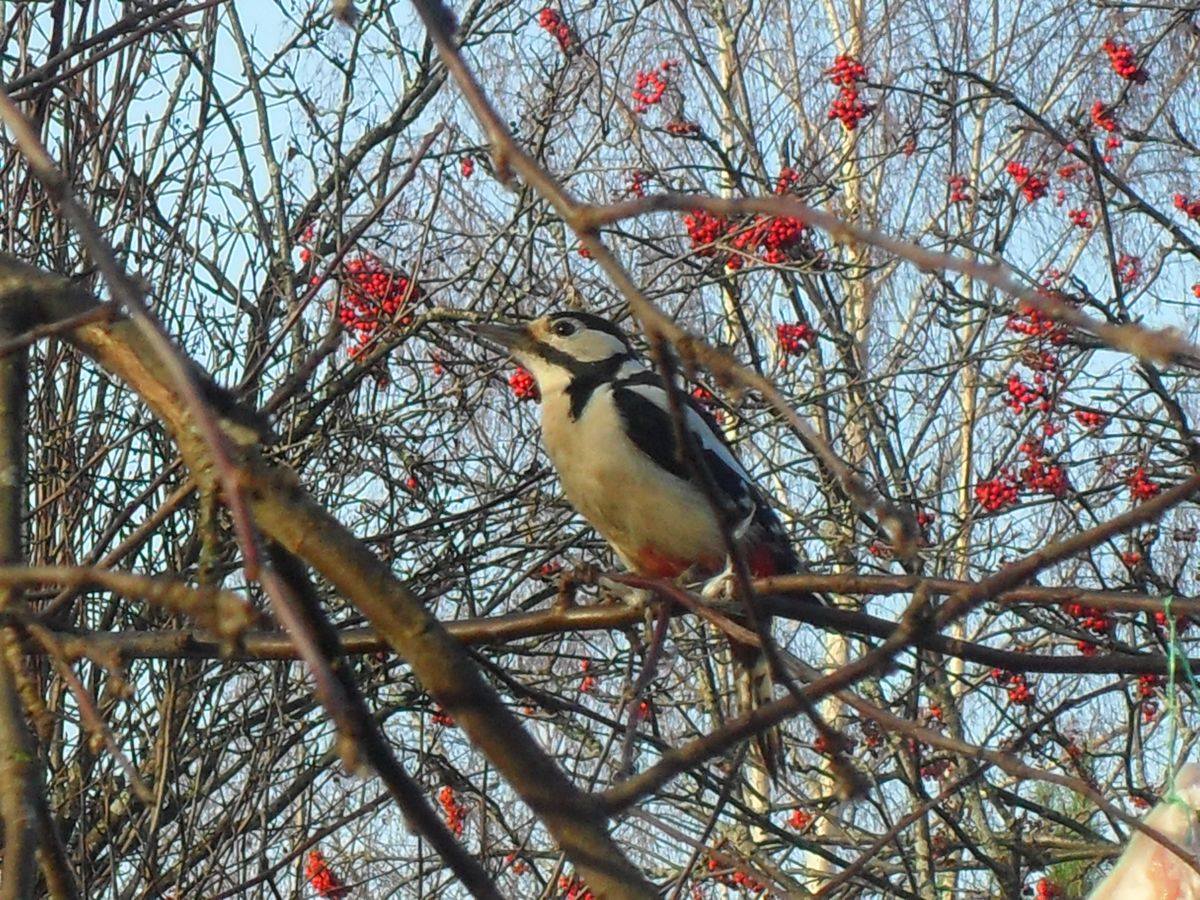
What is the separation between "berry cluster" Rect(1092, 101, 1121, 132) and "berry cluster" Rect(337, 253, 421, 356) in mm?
2377

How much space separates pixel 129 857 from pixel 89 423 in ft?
3.37

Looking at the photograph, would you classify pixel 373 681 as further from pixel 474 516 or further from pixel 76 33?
pixel 76 33

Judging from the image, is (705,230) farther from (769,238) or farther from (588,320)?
(588,320)

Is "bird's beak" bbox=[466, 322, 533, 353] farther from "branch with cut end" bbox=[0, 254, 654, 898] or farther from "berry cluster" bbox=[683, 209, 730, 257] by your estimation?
"branch with cut end" bbox=[0, 254, 654, 898]

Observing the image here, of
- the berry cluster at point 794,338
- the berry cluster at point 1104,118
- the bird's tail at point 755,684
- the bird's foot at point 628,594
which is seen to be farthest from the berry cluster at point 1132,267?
the bird's foot at point 628,594

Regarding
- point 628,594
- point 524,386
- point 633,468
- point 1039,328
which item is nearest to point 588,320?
point 524,386

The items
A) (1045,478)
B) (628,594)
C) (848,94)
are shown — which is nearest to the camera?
(628,594)

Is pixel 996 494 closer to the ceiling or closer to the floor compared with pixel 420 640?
closer to the ceiling

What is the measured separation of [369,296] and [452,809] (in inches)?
57.5

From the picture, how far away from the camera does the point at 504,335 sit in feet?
13.6

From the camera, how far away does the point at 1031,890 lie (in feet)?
22.0

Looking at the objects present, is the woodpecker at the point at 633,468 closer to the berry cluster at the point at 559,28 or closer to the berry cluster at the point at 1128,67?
the berry cluster at the point at 559,28

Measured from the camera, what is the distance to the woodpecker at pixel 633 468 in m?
3.85

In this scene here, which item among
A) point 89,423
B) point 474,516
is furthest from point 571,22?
point 89,423
